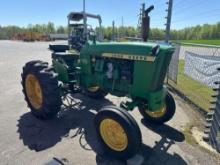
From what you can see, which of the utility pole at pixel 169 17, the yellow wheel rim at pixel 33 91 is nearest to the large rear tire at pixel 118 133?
the yellow wheel rim at pixel 33 91

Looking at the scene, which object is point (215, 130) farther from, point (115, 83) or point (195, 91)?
point (195, 91)

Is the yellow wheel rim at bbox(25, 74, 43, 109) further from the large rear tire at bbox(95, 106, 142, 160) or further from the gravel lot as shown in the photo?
the large rear tire at bbox(95, 106, 142, 160)

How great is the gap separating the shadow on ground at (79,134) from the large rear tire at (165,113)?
155 millimetres

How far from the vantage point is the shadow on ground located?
3.50m

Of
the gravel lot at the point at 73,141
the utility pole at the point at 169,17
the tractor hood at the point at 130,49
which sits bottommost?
the gravel lot at the point at 73,141

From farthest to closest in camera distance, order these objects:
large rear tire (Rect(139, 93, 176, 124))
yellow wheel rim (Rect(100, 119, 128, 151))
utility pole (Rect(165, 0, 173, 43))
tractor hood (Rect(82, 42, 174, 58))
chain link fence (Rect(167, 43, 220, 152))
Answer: utility pole (Rect(165, 0, 173, 43)) → chain link fence (Rect(167, 43, 220, 152)) → large rear tire (Rect(139, 93, 176, 124)) → tractor hood (Rect(82, 42, 174, 58)) → yellow wheel rim (Rect(100, 119, 128, 151))

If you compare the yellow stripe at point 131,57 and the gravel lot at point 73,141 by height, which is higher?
the yellow stripe at point 131,57

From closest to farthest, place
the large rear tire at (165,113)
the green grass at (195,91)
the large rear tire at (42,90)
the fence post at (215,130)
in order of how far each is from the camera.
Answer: the fence post at (215,130)
the large rear tire at (42,90)
the large rear tire at (165,113)
the green grass at (195,91)

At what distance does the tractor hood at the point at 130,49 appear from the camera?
3469 mm

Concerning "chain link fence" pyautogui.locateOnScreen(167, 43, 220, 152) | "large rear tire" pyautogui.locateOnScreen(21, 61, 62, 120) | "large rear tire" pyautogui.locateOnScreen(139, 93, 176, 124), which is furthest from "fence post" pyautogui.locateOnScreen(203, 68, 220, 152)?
"large rear tire" pyautogui.locateOnScreen(21, 61, 62, 120)

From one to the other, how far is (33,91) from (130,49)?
104 inches

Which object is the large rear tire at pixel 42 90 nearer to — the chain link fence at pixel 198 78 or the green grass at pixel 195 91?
the chain link fence at pixel 198 78

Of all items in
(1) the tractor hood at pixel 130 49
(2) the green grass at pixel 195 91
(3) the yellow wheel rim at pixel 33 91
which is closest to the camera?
(1) the tractor hood at pixel 130 49

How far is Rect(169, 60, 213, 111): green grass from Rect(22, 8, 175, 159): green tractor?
206cm
